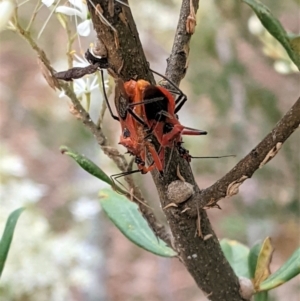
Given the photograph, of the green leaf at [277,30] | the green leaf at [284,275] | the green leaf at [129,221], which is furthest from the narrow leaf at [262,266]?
the green leaf at [277,30]

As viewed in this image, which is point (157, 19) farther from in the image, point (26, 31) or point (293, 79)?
point (26, 31)

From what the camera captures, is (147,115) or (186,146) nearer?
(147,115)

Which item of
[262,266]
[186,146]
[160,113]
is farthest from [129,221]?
[186,146]

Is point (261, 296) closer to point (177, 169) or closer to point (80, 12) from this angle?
point (177, 169)

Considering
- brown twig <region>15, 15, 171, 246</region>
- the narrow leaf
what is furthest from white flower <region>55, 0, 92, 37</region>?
the narrow leaf

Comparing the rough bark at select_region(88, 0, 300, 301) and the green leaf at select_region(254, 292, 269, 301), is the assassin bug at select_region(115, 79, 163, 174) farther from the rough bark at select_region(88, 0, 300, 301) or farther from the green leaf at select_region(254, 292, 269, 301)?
the green leaf at select_region(254, 292, 269, 301)

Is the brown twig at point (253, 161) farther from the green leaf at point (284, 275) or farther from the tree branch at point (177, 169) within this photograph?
the green leaf at point (284, 275)
